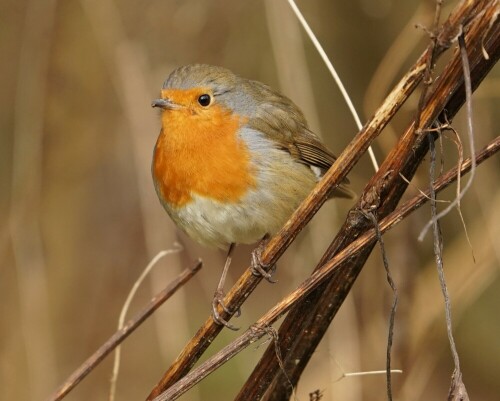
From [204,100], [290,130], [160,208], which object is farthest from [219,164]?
[160,208]

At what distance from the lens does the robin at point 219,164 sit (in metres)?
2.93

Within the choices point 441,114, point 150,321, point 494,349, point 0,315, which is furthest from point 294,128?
point 150,321

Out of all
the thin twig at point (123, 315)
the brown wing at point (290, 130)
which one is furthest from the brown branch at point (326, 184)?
the brown wing at point (290, 130)

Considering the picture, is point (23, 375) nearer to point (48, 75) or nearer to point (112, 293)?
point (112, 293)

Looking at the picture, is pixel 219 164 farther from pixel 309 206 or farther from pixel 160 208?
pixel 160 208

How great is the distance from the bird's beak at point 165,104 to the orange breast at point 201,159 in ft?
0.08

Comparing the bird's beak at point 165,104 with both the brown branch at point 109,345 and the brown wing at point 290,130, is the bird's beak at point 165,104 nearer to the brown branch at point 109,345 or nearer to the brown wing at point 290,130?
the brown wing at point 290,130

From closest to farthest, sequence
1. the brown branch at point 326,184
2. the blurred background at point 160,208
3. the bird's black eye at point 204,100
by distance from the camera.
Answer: the brown branch at point 326,184, the bird's black eye at point 204,100, the blurred background at point 160,208

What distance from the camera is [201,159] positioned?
2.93 metres

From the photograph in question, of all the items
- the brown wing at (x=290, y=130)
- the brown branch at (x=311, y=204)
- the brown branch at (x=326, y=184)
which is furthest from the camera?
the brown wing at (x=290, y=130)

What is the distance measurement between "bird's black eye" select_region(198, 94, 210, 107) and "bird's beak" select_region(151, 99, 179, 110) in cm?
10

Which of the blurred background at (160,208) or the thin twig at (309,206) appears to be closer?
the thin twig at (309,206)

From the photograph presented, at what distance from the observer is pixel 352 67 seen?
5.47m

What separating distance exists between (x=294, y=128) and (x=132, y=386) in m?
2.91
